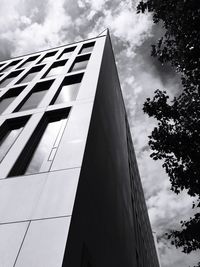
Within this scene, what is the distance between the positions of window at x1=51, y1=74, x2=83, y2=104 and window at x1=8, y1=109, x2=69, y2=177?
4.48 feet

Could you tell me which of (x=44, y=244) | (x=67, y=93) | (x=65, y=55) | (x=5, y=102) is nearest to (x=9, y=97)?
(x=5, y=102)

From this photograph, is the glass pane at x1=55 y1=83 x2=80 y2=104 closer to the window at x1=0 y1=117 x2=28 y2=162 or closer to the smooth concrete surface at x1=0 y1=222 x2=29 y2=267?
the window at x1=0 y1=117 x2=28 y2=162

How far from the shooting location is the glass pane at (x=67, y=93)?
444 inches

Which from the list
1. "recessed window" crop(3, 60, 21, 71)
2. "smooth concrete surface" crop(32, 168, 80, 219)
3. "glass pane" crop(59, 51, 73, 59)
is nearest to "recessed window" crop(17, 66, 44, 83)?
"glass pane" crop(59, 51, 73, 59)

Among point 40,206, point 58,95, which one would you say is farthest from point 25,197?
point 58,95

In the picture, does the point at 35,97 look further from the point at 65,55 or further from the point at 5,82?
the point at 65,55

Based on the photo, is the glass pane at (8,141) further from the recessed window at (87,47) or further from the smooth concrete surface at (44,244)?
the recessed window at (87,47)

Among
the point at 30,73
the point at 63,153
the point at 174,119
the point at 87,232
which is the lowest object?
the point at 87,232

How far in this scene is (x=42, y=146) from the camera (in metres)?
8.50

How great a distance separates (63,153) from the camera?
736cm

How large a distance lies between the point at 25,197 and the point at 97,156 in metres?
3.56

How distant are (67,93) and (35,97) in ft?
6.02

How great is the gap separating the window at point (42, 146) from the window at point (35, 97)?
6.57ft

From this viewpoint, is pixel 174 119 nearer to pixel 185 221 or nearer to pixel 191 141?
pixel 191 141
